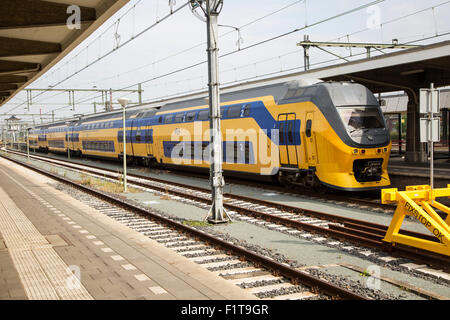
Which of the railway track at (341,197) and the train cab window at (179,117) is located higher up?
the train cab window at (179,117)

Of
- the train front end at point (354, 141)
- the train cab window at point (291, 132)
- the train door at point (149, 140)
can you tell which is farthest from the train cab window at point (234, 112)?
the train door at point (149, 140)

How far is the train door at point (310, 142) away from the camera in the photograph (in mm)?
13703

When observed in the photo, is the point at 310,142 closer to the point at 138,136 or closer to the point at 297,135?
the point at 297,135

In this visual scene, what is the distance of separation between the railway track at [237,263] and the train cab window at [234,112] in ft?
21.2

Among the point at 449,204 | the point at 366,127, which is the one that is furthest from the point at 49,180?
the point at 449,204

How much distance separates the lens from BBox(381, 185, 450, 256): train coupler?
23.0 ft

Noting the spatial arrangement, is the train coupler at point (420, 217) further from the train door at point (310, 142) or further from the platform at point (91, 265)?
the train door at point (310, 142)

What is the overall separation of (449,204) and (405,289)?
816 cm

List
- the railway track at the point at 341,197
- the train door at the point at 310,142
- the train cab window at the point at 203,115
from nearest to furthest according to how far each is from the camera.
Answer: the railway track at the point at 341,197
the train door at the point at 310,142
the train cab window at the point at 203,115

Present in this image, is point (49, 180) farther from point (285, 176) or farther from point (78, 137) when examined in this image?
point (78, 137)

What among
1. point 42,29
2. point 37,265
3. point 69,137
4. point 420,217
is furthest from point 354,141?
point 69,137

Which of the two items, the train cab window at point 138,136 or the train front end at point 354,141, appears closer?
the train front end at point 354,141

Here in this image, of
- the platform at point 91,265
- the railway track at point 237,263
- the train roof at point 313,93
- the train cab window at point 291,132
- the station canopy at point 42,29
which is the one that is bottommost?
the railway track at point 237,263
